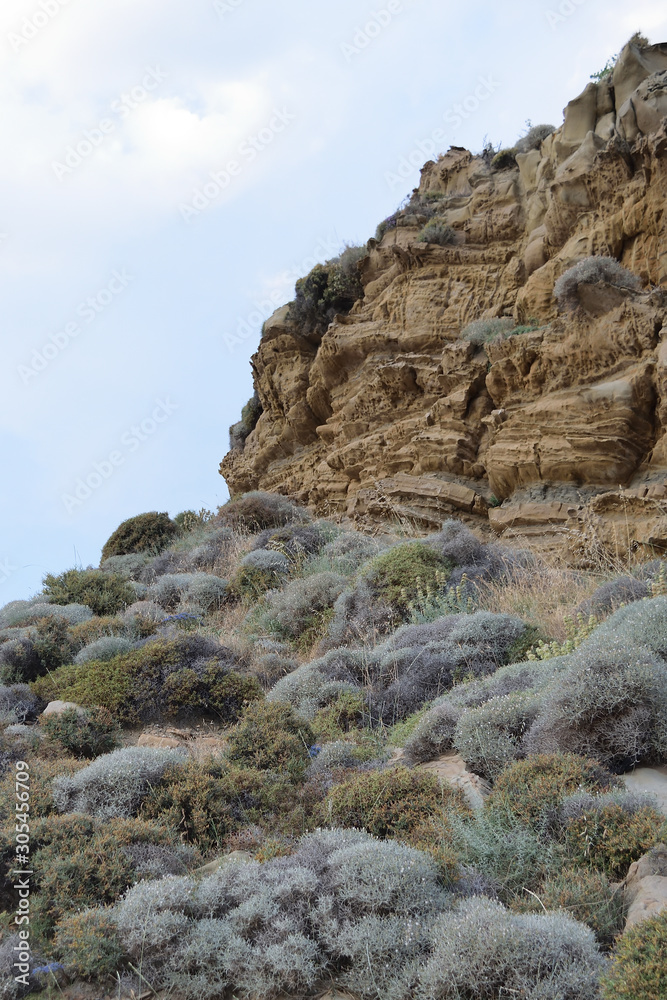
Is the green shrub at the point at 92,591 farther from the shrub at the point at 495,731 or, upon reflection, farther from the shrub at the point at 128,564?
the shrub at the point at 495,731

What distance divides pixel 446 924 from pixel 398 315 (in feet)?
44.9

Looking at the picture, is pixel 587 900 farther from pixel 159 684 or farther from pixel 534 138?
pixel 534 138

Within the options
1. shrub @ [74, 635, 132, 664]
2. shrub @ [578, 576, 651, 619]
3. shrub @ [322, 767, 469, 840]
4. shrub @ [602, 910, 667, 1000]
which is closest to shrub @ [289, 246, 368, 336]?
shrub @ [74, 635, 132, 664]

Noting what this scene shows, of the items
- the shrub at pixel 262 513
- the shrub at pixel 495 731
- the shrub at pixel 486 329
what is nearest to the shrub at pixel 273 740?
the shrub at pixel 495 731

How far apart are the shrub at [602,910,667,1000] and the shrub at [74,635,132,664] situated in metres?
6.23

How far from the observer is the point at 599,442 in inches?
400

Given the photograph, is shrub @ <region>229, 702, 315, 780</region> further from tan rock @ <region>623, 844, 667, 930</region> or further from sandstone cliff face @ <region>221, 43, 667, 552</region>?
sandstone cliff face @ <region>221, 43, 667, 552</region>

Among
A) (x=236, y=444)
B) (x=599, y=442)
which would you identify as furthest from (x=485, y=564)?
(x=236, y=444)

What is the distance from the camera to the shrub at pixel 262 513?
14.0 metres

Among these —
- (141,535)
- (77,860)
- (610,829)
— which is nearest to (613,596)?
(610,829)

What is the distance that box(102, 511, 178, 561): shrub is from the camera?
15.8m

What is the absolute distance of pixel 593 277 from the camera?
10898mm

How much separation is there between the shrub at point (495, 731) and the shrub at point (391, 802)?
0.99 ft

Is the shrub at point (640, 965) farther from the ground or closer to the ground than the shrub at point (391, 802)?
closer to the ground
